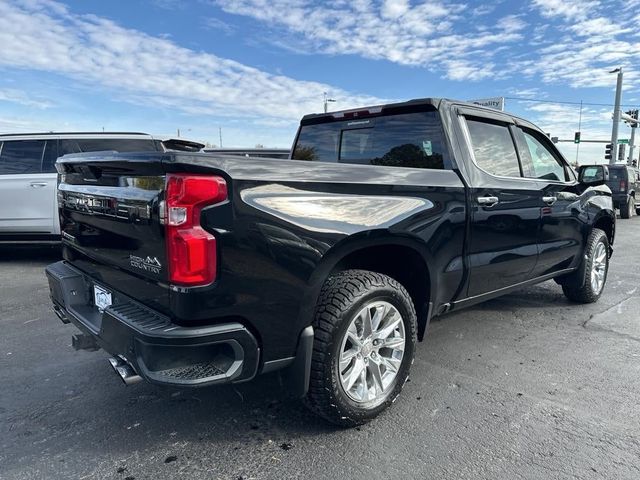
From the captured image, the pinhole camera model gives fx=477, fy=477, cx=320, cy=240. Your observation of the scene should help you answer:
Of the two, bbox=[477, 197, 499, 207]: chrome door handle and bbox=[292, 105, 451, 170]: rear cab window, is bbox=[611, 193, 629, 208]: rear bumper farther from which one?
bbox=[292, 105, 451, 170]: rear cab window

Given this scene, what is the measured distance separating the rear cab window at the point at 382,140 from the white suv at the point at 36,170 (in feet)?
12.2

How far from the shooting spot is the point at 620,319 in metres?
4.67

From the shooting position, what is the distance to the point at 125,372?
228 centimetres

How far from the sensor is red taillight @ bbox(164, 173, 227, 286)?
2076mm

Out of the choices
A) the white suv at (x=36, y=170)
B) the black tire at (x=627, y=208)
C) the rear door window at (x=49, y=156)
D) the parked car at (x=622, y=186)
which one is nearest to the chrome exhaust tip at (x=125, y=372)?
the white suv at (x=36, y=170)

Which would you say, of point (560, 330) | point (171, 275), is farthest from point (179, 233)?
point (560, 330)

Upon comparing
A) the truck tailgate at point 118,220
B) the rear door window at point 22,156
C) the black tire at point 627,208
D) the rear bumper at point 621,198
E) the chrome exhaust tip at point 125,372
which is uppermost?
the rear door window at point 22,156

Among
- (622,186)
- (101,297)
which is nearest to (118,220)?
(101,297)

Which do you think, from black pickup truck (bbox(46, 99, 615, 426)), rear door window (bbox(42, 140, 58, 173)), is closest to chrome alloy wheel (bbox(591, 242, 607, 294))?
black pickup truck (bbox(46, 99, 615, 426))

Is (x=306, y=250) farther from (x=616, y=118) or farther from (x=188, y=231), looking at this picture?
(x=616, y=118)

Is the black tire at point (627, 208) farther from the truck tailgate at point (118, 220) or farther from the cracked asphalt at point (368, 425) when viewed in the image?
the truck tailgate at point (118, 220)

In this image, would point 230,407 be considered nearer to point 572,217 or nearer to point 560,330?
point 560,330

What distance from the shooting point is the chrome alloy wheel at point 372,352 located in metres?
2.69

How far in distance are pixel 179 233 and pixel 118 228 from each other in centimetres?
58
